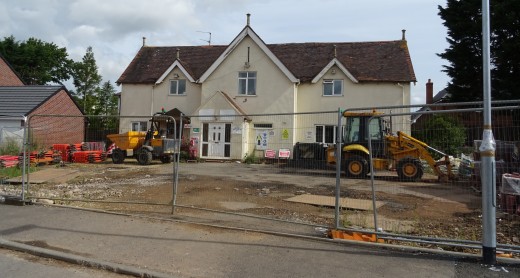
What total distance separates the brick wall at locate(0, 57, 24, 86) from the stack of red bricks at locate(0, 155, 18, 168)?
84.8 ft

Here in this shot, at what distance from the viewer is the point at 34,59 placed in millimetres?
61719

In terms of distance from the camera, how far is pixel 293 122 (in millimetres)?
10328

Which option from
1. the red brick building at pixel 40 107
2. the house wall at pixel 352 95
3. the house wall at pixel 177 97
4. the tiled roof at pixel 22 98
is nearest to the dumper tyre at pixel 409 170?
the red brick building at pixel 40 107

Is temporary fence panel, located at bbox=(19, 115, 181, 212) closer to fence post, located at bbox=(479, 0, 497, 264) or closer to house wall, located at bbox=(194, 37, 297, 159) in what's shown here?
fence post, located at bbox=(479, 0, 497, 264)

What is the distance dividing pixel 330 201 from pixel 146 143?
14748 millimetres

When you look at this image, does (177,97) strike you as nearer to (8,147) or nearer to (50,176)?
(8,147)

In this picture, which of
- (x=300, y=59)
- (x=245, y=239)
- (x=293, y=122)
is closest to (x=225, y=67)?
(x=300, y=59)

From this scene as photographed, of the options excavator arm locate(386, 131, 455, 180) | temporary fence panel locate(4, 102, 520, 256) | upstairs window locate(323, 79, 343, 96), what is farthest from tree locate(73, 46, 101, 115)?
excavator arm locate(386, 131, 455, 180)

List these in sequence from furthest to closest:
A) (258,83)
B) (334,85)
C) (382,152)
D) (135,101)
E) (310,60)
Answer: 1. (135,101)
2. (310,60)
3. (258,83)
4. (334,85)
5. (382,152)

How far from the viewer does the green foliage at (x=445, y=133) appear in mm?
6984

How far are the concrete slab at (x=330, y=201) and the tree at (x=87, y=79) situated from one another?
67.6 m

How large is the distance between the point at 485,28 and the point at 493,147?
1.64 meters

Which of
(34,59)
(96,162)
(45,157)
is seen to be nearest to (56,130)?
(45,157)

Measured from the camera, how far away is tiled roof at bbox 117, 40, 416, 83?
92.5 ft
